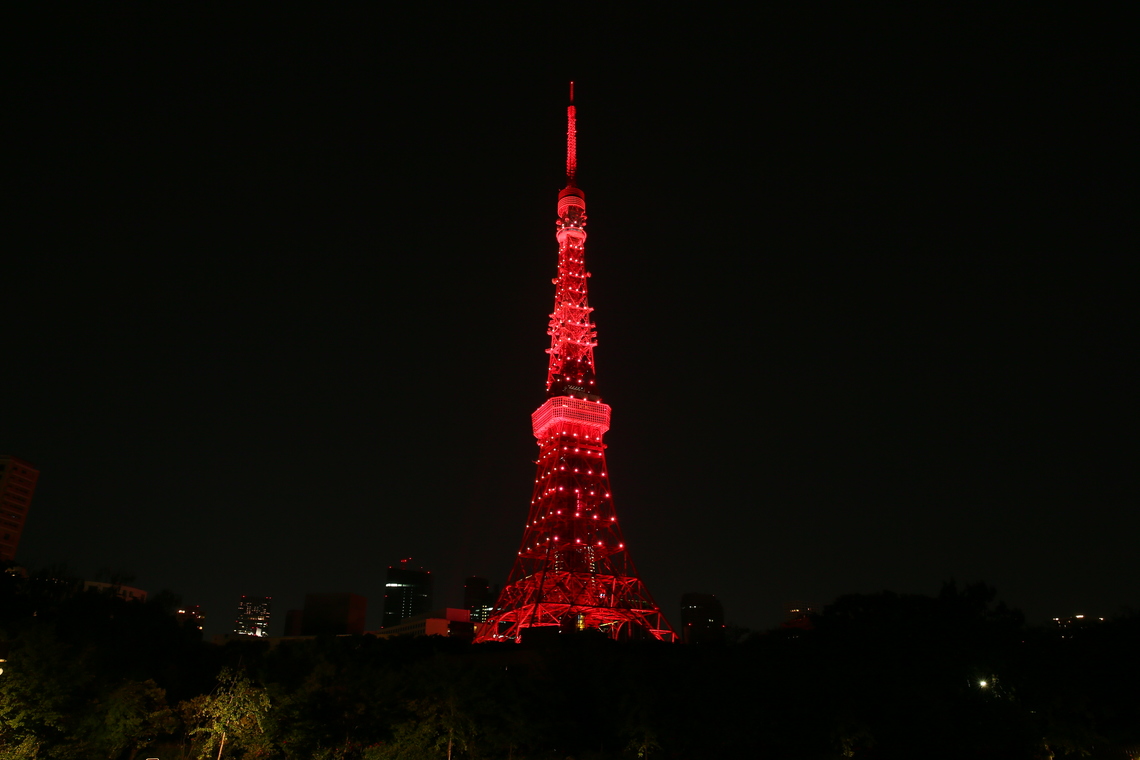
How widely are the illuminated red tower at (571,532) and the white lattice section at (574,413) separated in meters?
0.08

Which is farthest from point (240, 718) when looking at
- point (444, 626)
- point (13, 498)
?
point (13, 498)

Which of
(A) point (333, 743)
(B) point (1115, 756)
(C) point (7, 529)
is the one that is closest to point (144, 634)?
(A) point (333, 743)

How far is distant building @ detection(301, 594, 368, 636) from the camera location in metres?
55.0

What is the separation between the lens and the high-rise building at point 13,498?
102 meters

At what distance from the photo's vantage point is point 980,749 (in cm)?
2334

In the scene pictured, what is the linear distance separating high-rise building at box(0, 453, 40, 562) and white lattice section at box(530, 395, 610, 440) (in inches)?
3289

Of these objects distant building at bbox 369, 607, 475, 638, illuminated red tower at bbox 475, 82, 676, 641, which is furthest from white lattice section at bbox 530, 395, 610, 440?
distant building at bbox 369, 607, 475, 638

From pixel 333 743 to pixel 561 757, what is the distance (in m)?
6.40

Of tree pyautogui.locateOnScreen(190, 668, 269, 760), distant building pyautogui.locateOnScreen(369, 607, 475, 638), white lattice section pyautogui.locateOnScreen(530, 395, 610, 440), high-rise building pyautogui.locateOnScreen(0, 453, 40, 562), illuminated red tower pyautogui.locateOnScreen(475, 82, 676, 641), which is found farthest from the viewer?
high-rise building pyautogui.locateOnScreen(0, 453, 40, 562)

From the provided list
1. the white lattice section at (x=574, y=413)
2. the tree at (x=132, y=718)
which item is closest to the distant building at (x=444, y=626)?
the white lattice section at (x=574, y=413)

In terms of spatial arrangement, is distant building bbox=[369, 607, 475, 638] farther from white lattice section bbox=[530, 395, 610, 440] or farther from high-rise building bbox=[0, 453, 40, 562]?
high-rise building bbox=[0, 453, 40, 562]

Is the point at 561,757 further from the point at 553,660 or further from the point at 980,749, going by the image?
the point at 980,749

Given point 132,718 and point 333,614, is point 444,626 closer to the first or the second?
point 333,614

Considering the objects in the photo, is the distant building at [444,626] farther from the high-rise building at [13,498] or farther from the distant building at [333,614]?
the high-rise building at [13,498]
